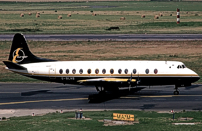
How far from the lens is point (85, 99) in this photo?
46.7 m

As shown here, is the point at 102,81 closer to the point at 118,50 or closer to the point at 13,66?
the point at 13,66

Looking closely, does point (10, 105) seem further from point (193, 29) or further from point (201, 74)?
point (193, 29)

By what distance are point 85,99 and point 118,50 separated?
37.9 meters

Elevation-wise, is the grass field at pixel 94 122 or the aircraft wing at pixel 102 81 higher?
the aircraft wing at pixel 102 81

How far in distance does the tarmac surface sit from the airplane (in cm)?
159

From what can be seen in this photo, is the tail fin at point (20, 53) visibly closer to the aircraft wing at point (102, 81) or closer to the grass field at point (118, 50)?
the aircraft wing at point (102, 81)

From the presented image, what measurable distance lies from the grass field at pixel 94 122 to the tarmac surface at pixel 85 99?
3.13 meters

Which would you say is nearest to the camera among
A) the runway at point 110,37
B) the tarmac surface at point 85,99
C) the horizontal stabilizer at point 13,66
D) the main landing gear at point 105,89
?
the tarmac surface at point 85,99

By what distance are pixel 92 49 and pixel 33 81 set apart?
27551 mm

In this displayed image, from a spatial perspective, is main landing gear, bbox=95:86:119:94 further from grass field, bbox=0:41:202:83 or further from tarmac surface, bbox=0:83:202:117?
grass field, bbox=0:41:202:83

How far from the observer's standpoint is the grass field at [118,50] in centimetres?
A: 7594

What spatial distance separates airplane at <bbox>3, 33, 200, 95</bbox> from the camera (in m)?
46.3

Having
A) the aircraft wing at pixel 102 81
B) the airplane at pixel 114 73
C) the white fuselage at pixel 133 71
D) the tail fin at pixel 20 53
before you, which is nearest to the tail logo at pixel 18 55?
the tail fin at pixel 20 53

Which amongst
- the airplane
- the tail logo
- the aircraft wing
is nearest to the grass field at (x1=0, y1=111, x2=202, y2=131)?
the aircraft wing
